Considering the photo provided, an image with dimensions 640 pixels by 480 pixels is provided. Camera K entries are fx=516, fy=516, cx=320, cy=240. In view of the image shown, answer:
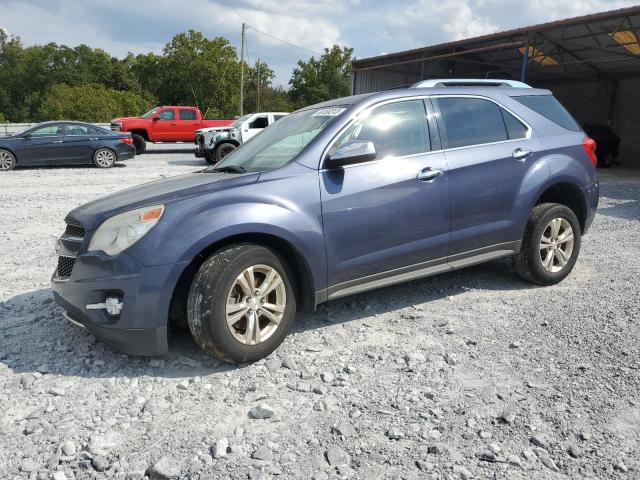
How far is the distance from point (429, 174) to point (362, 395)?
175 cm

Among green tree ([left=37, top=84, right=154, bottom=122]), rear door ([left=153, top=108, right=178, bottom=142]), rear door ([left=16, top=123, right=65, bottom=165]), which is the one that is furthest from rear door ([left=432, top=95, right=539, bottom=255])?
green tree ([left=37, top=84, right=154, bottom=122])

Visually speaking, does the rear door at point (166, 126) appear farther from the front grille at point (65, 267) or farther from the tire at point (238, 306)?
the tire at point (238, 306)

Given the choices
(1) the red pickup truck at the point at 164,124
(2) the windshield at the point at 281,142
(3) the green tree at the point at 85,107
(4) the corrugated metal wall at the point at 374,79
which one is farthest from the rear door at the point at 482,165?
(3) the green tree at the point at 85,107

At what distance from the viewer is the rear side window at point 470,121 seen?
414cm

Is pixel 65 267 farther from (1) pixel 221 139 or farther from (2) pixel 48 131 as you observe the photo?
(2) pixel 48 131

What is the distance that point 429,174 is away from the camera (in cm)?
384

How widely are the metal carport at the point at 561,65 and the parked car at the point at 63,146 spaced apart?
464 inches

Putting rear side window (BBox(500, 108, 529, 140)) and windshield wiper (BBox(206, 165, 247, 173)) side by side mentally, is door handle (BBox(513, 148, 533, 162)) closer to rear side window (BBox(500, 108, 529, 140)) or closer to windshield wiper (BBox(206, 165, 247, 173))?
rear side window (BBox(500, 108, 529, 140))

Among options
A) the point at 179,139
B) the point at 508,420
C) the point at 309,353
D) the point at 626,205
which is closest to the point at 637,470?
the point at 508,420

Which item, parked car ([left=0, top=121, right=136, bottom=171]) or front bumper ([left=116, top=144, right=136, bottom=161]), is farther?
front bumper ([left=116, top=144, right=136, bottom=161])

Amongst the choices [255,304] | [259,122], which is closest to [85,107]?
[259,122]

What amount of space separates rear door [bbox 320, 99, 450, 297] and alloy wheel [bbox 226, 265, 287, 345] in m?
0.41

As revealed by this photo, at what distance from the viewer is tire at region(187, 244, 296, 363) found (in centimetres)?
301

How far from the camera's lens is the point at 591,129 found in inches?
803
